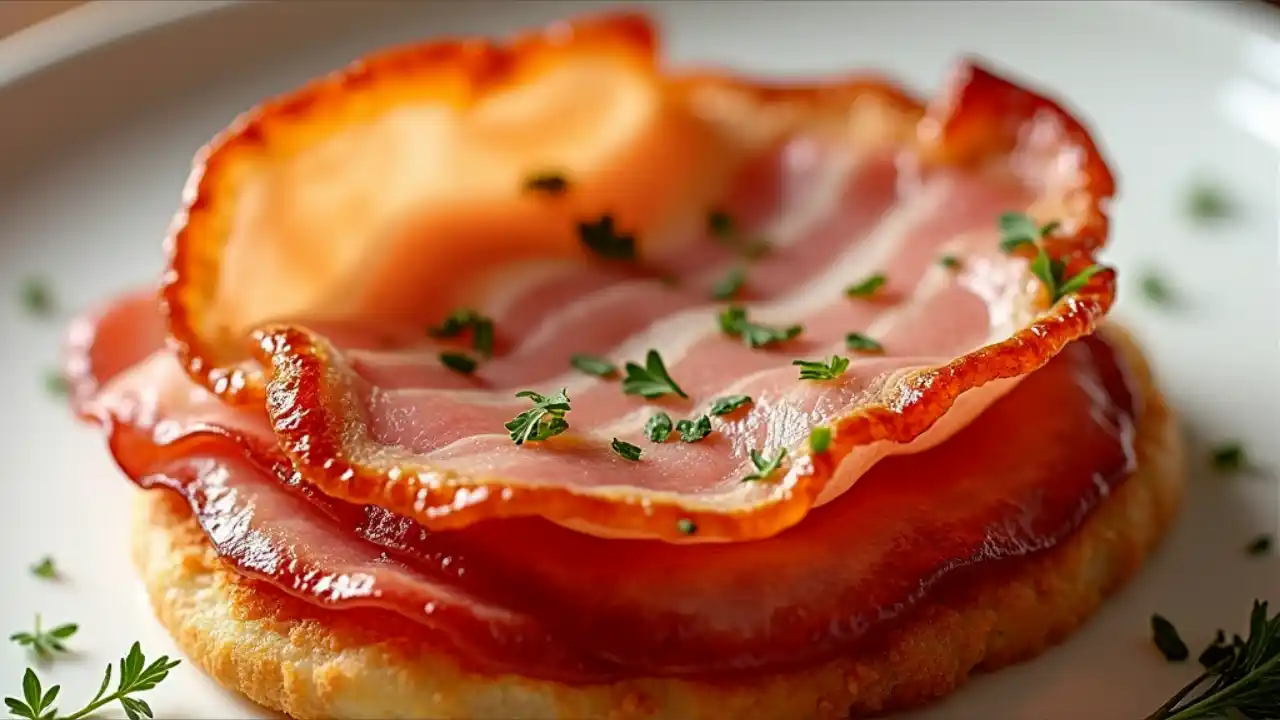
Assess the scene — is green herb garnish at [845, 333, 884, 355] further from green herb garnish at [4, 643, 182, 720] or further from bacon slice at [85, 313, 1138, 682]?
green herb garnish at [4, 643, 182, 720]

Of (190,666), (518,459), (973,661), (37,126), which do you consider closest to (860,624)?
(973,661)

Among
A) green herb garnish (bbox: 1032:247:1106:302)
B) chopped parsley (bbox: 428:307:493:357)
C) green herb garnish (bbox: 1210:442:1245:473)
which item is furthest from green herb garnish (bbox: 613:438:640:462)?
green herb garnish (bbox: 1210:442:1245:473)

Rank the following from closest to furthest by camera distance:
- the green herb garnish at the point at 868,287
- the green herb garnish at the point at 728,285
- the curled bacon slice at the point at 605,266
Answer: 1. the curled bacon slice at the point at 605,266
2. the green herb garnish at the point at 868,287
3. the green herb garnish at the point at 728,285

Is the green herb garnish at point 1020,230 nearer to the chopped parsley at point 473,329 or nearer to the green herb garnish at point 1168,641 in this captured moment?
the green herb garnish at point 1168,641

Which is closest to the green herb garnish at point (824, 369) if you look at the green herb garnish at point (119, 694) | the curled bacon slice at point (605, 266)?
the curled bacon slice at point (605, 266)

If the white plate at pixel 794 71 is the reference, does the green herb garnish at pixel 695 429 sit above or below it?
below

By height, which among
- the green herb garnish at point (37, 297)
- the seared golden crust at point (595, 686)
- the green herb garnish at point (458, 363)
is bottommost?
the seared golden crust at point (595, 686)

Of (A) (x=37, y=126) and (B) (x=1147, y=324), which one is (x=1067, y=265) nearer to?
(B) (x=1147, y=324)

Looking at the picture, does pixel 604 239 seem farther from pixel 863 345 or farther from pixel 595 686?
pixel 595 686
